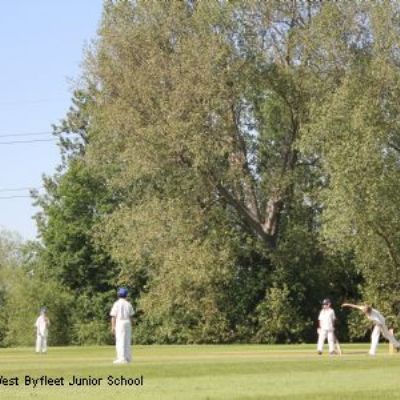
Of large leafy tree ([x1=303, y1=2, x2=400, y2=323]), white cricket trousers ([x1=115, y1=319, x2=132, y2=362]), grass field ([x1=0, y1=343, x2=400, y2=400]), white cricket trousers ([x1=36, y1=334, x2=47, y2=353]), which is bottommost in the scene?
grass field ([x1=0, y1=343, x2=400, y2=400])

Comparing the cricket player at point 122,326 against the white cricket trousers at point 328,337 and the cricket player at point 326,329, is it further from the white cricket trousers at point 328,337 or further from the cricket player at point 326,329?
the cricket player at point 326,329

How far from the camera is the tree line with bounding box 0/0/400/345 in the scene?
50.8m

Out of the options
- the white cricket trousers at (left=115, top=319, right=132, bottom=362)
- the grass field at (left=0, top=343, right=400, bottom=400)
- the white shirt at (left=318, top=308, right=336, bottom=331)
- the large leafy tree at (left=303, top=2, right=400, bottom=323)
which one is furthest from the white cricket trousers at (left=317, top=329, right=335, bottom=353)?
the large leafy tree at (left=303, top=2, right=400, bottom=323)

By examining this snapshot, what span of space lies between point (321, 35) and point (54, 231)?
31741mm

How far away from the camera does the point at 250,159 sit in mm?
59844

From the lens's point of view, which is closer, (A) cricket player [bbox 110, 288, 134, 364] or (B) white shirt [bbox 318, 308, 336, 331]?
(A) cricket player [bbox 110, 288, 134, 364]

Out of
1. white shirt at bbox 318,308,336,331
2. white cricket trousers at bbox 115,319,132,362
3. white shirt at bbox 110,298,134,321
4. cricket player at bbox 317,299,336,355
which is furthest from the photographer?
white shirt at bbox 318,308,336,331

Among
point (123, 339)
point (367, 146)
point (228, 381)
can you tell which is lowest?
point (228, 381)

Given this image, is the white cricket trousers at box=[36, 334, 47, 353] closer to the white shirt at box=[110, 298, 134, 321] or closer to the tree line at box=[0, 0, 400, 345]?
the tree line at box=[0, 0, 400, 345]

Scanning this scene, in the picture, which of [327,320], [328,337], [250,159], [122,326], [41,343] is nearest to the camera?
[122,326]

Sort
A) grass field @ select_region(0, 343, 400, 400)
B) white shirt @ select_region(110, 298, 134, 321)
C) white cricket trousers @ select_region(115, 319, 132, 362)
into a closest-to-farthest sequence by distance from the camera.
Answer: grass field @ select_region(0, 343, 400, 400), white cricket trousers @ select_region(115, 319, 132, 362), white shirt @ select_region(110, 298, 134, 321)

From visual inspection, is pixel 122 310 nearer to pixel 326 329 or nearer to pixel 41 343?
pixel 326 329

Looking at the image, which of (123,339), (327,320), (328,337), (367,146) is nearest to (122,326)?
(123,339)

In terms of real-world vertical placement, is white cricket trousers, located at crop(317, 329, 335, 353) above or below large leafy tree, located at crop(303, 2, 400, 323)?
below
